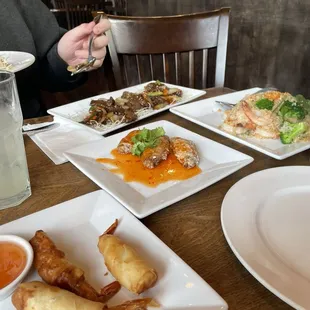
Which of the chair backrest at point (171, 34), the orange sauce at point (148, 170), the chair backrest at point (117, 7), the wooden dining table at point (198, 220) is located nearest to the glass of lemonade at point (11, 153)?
the wooden dining table at point (198, 220)

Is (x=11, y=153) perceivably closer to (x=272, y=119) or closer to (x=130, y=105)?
(x=130, y=105)

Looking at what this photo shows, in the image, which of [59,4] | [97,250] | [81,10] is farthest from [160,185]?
[59,4]

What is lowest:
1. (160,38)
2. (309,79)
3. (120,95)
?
(309,79)

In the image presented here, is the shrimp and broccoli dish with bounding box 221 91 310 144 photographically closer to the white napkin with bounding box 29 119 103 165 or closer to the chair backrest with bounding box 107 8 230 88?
the white napkin with bounding box 29 119 103 165

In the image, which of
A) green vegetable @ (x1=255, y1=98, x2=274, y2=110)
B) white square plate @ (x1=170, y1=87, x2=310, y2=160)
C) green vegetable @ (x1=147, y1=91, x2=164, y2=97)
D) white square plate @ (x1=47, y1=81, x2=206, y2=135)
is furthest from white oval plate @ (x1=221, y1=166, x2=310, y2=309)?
green vegetable @ (x1=147, y1=91, x2=164, y2=97)

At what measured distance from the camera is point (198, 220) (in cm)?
81

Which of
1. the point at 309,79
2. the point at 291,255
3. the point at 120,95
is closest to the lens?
the point at 291,255

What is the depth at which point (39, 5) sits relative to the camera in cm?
186

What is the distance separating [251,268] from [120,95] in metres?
1.18

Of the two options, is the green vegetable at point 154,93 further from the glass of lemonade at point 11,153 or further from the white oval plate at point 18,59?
the glass of lemonade at point 11,153

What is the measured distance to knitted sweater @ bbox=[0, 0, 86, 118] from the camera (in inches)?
68.7

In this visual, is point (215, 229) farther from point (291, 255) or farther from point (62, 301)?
point (62, 301)

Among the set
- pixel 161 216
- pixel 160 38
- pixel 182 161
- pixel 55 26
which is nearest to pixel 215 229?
pixel 161 216

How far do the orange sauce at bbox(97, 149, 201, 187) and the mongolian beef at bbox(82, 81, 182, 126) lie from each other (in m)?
0.29
